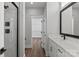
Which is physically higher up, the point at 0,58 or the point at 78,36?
the point at 78,36

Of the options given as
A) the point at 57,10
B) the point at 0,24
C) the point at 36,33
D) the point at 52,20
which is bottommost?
the point at 36,33

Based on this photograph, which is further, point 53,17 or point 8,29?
point 53,17

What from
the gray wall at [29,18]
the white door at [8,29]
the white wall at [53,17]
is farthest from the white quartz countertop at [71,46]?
the gray wall at [29,18]

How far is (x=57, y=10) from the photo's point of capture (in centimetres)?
364

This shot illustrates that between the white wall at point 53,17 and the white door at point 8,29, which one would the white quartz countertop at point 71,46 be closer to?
the white door at point 8,29

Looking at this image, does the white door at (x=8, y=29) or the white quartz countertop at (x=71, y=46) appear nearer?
the white quartz countertop at (x=71, y=46)

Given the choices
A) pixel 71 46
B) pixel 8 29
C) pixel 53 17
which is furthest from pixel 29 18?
pixel 71 46

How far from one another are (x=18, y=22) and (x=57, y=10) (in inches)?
59.1

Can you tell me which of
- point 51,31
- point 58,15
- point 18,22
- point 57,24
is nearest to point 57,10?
point 58,15

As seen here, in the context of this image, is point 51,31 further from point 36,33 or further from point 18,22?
point 36,33

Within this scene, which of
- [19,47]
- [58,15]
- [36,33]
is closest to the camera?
[19,47]

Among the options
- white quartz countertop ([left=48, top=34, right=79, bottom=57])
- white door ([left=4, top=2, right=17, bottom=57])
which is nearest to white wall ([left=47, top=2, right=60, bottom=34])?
white quartz countertop ([left=48, top=34, right=79, bottom=57])

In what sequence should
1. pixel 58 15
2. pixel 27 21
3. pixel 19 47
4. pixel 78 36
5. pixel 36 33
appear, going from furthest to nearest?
pixel 36 33
pixel 27 21
pixel 58 15
pixel 19 47
pixel 78 36

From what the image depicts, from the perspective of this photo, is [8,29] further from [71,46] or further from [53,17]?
[53,17]
